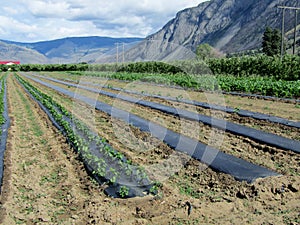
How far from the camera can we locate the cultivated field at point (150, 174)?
4.55 meters

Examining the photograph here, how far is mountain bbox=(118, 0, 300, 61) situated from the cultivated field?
82866 millimetres

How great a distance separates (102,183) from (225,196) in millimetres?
1959

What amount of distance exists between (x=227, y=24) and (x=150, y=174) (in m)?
144

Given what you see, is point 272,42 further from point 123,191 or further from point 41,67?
point 123,191

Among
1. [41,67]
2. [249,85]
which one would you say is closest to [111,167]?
[249,85]

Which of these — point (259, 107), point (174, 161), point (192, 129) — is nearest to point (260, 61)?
point (259, 107)

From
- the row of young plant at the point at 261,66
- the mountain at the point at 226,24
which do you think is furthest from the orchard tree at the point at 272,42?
the mountain at the point at 226,24

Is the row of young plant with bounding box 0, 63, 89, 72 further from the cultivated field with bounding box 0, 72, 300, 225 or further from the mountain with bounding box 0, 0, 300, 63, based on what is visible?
the cultivated field with bounding box 0, 72, 300, 225

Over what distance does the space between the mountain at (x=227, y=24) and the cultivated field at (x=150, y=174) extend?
82866mm

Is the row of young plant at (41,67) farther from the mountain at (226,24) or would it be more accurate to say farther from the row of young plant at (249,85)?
the row of young plant at (249,85)

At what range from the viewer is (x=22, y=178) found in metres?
6.09

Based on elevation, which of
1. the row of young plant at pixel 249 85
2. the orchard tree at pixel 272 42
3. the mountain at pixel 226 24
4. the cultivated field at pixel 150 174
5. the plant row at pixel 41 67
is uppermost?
the mountain at pixel 226 24

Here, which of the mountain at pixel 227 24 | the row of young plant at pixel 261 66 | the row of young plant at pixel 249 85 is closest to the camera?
the row of young plant at pixel 249 85

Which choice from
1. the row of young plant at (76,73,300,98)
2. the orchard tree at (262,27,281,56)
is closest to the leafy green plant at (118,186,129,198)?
the row of young plant at (76,73,300,98)
